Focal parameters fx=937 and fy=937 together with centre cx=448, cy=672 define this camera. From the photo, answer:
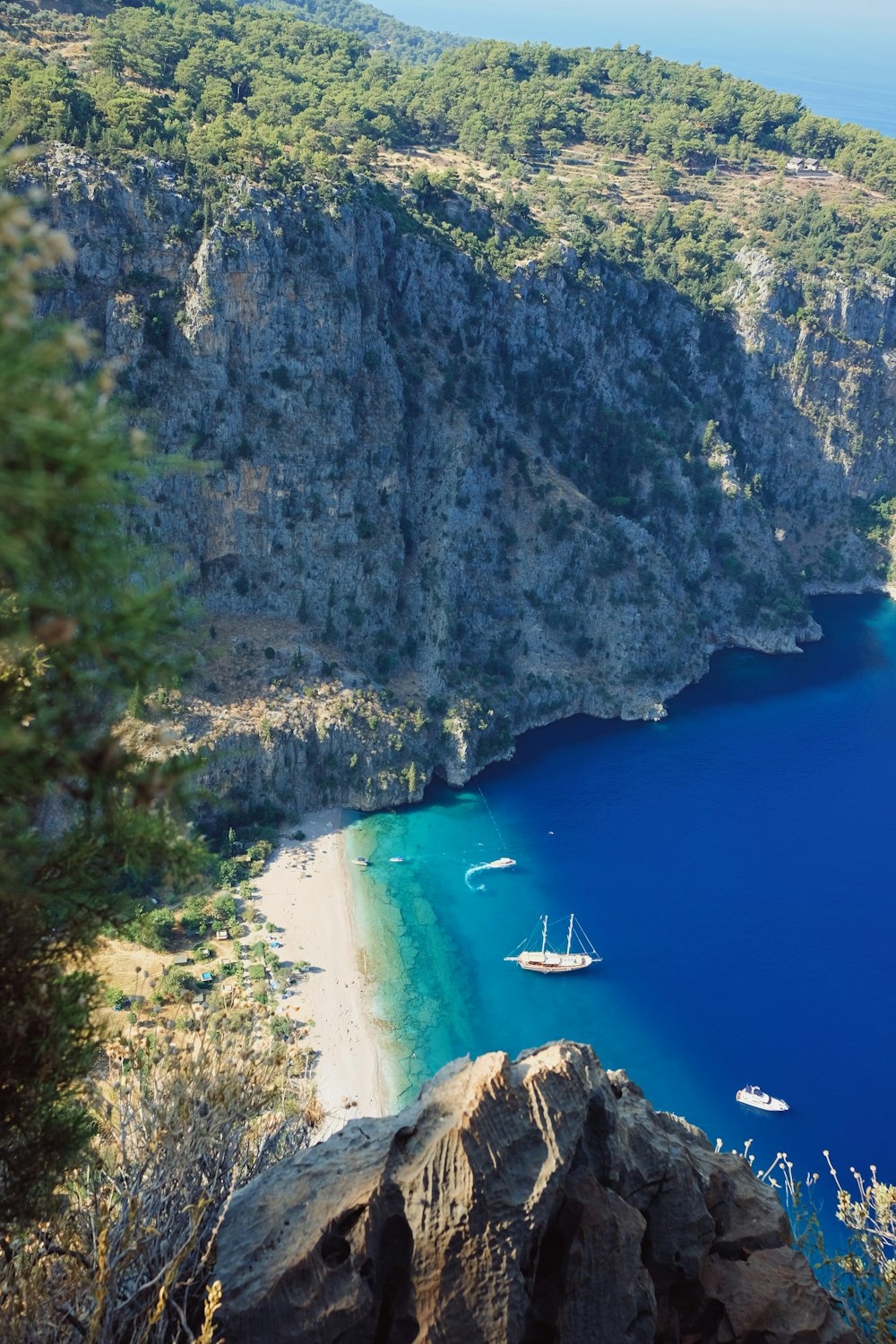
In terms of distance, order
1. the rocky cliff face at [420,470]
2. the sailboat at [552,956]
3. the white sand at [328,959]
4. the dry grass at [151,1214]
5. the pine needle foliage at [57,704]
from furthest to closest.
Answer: the rocky cliff face at [420,470], the sailboat at [552,956], the white sand at [328,959], the dry grass at [151,1214], the pine needle foliage at [57,704]

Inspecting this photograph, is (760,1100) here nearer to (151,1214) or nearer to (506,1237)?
(506,1237)

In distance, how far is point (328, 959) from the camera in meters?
44.4

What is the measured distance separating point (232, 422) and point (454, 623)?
19019 millimetres

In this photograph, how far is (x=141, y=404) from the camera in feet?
173

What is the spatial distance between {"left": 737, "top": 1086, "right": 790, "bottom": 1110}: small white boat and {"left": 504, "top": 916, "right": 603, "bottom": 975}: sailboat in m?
9.27

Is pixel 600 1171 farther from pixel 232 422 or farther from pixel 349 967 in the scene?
pixel 232 422

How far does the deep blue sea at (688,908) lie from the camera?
40.8m

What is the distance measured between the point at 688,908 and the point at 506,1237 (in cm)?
4299

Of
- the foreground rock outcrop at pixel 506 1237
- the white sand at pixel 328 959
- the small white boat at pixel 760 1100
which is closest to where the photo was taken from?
the foreground rock outcrop at pixel 506 1237

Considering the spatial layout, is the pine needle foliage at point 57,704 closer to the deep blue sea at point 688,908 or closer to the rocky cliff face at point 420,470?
the deep blue sea at point 688,908

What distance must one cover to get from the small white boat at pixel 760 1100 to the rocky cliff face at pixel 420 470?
82.7ft

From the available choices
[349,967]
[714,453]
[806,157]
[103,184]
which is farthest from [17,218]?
[806,157]

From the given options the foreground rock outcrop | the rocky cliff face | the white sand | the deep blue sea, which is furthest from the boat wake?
the foreground rock outcrop

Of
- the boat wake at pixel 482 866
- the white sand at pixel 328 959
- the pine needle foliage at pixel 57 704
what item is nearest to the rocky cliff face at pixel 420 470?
the white sand at pixel 328 959
